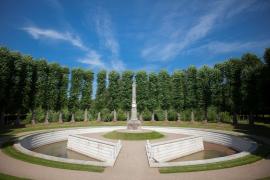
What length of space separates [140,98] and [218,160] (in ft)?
119

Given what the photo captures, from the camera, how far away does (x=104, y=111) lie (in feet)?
165

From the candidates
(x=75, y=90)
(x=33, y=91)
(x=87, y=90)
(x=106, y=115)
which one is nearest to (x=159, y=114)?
(x=106, y=115)

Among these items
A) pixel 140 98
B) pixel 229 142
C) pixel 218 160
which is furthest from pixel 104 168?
pixel 140 98

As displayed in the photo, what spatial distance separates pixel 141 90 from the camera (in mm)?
50062

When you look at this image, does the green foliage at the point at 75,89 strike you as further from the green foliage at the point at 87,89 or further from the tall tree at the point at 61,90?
the tall tree at the point at 61,90

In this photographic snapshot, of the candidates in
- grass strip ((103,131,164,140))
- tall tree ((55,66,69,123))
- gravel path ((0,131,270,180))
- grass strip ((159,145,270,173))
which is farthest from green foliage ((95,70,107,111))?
grass strip ((159,145,270,173))

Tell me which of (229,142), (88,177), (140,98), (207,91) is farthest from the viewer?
(140,98)

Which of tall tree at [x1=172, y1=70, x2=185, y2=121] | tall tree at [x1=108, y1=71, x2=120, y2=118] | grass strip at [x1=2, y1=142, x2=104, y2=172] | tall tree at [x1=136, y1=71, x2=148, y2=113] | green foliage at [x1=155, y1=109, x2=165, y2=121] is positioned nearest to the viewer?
grass strip at [x1=2, y1=142, x2=104, y2=172]

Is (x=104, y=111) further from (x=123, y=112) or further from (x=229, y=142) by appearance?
(x=229, y=142)

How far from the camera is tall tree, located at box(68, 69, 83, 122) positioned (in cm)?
4828

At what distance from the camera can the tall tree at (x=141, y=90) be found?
49.2 m

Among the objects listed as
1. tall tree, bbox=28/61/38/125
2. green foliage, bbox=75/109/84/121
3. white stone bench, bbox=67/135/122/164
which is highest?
tall tree, bbox=28/61/38/125

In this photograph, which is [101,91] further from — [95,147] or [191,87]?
[95,147]

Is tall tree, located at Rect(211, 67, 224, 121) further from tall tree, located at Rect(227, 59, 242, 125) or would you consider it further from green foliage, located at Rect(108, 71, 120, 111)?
green foliage, located at Rect(108, 71, 120, 111)
